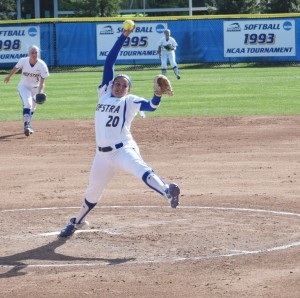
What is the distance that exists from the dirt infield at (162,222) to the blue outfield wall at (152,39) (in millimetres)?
23690

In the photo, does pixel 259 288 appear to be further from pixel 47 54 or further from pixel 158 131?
pixel 47 54

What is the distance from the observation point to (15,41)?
43844 millimetres

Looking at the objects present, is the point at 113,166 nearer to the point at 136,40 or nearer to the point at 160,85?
the point at 160,85

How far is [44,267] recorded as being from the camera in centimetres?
955

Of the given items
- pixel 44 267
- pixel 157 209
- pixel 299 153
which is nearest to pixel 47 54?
pixel 299 153

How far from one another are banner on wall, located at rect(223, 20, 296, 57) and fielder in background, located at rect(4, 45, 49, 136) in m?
23.6

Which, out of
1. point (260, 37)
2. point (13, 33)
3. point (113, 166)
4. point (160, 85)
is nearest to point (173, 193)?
point (113, 166)

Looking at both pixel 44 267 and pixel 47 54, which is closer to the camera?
pixel 44 267

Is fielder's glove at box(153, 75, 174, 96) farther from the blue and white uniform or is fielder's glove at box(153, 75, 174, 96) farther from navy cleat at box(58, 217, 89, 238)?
navy cleat at box(58, 217, 89, 238)

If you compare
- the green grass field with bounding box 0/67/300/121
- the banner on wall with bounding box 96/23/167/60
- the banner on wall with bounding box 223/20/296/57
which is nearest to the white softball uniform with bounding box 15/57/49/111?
the green grass field with bounding box 0/67/300/121

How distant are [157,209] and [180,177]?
2.75 m

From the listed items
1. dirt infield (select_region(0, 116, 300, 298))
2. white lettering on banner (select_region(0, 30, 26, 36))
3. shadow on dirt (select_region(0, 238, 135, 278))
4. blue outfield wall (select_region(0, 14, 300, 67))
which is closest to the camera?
dirt infield (select_region(0, 116, 300, 298))

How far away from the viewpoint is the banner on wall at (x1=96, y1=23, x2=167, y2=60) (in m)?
43.9

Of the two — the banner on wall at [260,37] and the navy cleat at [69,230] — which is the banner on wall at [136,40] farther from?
the navy cleat at [69,230]
